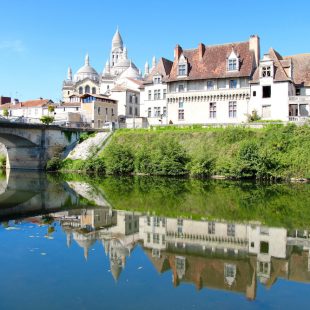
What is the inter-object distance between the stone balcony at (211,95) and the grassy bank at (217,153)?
20.7ft

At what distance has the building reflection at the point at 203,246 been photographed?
1514 cm

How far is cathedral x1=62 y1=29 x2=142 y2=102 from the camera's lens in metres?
110

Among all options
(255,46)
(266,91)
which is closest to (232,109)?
(266,91)

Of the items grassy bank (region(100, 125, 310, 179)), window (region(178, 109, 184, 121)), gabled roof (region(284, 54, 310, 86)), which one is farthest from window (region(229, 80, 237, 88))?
window (region(178, 109, 184, 121))

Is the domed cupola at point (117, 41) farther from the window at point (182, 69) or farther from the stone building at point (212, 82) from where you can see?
the window at point (182, 69)

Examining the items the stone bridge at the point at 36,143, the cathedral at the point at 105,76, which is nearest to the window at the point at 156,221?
the stone bridge at the point at 36,143

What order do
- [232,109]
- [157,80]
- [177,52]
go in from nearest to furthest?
[232,109]
[177,52]
[157,80]

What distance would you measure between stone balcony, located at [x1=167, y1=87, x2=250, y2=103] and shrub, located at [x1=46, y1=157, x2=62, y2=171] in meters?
18.1

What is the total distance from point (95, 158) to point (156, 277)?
4243cm

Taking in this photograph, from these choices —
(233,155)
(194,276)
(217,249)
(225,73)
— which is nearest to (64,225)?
(217,249)

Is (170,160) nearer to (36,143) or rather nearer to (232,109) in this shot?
(232,109)

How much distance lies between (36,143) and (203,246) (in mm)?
43972

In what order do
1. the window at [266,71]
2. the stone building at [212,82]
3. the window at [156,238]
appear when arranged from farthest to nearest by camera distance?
the stone building at [212,82]
the window at [266,71]
the window at [156,238]

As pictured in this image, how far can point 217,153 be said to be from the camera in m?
50.1
